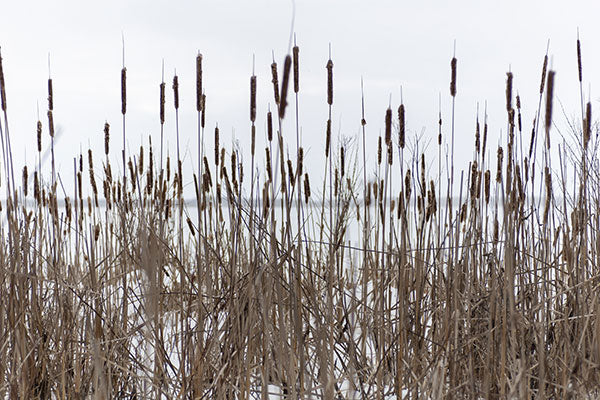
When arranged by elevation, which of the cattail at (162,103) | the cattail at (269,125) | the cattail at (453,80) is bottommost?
the cattail at (269,125)

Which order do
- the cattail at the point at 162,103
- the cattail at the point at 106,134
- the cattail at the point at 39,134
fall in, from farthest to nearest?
1. the cattail at the point at 106,134
2. the cattail at the point at 39,134
3. the cattail at the point at 162,103

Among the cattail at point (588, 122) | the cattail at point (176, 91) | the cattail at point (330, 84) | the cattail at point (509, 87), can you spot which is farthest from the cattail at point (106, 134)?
the cattail at point (588, 122)

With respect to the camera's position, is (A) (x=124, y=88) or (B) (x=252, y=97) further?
(A) (x=124, y=88)

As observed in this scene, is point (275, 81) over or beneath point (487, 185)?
over

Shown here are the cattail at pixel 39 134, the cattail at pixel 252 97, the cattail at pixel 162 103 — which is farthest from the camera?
the cattail at pixel 39 134

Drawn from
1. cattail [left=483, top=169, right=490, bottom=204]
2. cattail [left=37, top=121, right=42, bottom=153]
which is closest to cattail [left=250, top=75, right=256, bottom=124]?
cattail [left=37, top=121, right=42, bottom=153]

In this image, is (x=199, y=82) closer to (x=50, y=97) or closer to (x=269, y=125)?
Result: (x=269, y=125)

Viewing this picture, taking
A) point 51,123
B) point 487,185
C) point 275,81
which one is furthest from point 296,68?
point 487,185

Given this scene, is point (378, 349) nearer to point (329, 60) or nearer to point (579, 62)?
point (329, 60)

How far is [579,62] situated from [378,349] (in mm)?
710

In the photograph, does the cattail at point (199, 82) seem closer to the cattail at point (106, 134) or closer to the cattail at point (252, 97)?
the cattail at point (252, 97)

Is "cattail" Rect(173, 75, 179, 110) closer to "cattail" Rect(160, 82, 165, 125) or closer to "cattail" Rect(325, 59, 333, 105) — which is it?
"cattail" Rect(160, 82, 165, 125)

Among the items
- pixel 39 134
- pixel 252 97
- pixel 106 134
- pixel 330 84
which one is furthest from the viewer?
pixel 106 134

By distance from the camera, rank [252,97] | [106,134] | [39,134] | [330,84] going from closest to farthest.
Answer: [252,97], [330,84], [39,134], [106,134]
